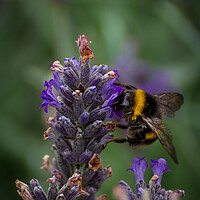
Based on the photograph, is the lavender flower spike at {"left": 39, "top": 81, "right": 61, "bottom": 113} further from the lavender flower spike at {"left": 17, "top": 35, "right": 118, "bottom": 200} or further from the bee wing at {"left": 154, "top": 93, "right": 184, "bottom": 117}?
the bee wing at {"left": 154, "top": 93, "right": 184, "bottom": 117}

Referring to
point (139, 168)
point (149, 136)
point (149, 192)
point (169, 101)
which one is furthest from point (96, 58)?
point (149, 192)

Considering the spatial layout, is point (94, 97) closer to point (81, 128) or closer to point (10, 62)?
point (81, 128)

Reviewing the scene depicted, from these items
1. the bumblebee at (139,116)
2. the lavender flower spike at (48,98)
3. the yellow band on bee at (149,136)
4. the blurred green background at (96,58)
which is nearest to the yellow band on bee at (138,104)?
the bumblebee at (139,116)

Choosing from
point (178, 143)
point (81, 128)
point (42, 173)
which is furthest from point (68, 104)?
point (178, 143)

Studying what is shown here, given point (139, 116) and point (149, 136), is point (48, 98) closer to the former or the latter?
point (139, 116)

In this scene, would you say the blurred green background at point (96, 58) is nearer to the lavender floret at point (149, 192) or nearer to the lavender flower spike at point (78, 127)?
the lavender floret at point (149, 192)

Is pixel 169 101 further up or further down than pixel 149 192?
further up
